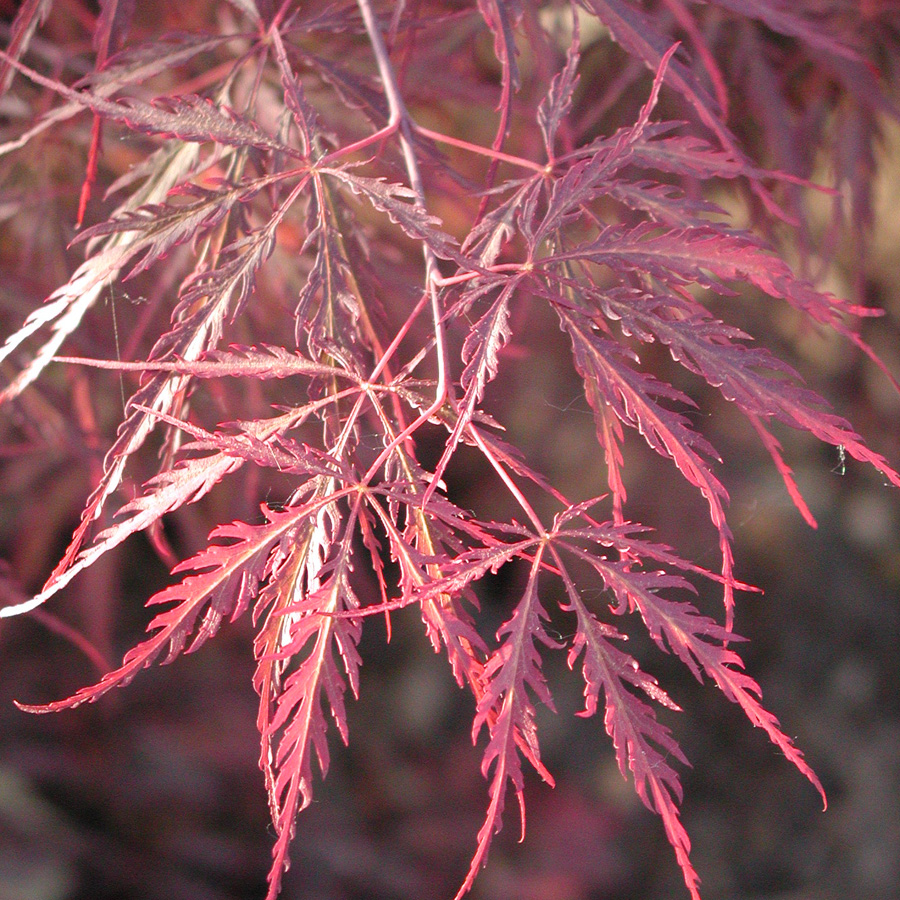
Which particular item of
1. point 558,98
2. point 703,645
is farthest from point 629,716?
point 558,98

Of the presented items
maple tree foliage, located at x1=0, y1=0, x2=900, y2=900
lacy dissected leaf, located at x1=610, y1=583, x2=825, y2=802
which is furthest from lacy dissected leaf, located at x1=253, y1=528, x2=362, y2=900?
lacy dissected leaf, located at x1=610, y1=583, x2=825, y2=802

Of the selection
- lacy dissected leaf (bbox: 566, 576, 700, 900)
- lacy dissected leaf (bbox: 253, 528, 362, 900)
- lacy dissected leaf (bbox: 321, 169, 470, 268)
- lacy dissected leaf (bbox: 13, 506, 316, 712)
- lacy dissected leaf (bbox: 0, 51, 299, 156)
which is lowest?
lacy dissected leaf (bbox: 566, 576, 700, 900)

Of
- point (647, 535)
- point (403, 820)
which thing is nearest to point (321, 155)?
point (647, 535)

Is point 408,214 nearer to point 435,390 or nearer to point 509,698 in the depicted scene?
point 435,390

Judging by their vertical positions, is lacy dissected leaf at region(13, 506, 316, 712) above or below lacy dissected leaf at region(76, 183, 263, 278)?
below

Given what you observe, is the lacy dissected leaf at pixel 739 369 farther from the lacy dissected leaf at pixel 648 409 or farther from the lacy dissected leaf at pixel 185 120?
the lacy dissected leaf at pixel 185 120

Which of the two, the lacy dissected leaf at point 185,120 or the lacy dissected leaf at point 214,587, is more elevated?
the lacy dissected leaf at point 185,120

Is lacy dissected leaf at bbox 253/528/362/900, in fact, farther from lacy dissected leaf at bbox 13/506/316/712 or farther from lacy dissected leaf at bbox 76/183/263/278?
lacy dissected leaf at bbox 76/183/263/278

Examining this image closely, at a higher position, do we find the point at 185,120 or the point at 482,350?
the point at 185,120

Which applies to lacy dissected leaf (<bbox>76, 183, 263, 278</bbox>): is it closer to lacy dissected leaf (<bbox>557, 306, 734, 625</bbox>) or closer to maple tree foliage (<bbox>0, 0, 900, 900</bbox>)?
maple tree foliage (<bbox>0, 0, 900, 900</bbox>)

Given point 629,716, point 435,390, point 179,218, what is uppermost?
point 179,218

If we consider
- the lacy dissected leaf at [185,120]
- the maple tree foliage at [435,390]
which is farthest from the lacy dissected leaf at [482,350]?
the lacy dissected leaf at [185,120]

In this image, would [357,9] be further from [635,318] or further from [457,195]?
[635,318]
